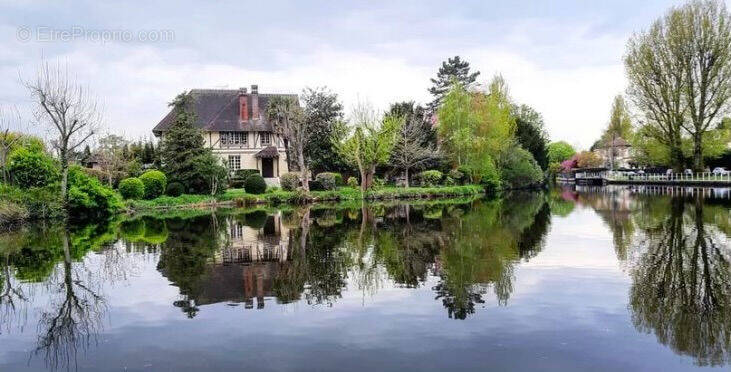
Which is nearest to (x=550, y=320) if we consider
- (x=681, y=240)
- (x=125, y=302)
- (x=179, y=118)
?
(x=125, y=302)

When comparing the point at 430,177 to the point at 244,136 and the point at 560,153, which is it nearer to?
the point at 244,136

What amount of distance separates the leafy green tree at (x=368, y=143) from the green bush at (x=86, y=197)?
17.4m

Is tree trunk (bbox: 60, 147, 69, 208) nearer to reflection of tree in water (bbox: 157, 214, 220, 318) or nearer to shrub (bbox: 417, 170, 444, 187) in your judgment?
reflection of tree in water (bbox: 157, 214, 220, 318)

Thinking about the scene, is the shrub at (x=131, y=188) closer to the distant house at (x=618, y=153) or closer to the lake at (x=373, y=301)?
the lake at (x=373, y=301)

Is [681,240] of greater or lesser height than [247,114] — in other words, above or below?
A: below

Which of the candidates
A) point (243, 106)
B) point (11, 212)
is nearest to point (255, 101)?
point (243, 106)

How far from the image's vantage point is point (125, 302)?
10.5 m

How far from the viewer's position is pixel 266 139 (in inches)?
1912

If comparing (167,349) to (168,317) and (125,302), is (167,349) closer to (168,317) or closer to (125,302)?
(168,317)

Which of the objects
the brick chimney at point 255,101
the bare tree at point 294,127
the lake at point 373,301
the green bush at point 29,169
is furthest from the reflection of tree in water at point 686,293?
the brick chimney at point 255,101

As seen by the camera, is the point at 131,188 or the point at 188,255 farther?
the point at 131,188

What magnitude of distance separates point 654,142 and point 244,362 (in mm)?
58177

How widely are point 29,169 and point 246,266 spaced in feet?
57.5

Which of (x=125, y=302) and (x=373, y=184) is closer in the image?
(x=125, y=302)
